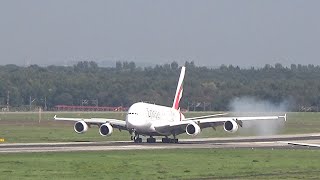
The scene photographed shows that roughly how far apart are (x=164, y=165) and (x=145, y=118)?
29.7m

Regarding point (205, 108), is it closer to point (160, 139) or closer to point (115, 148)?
point (160, 139)

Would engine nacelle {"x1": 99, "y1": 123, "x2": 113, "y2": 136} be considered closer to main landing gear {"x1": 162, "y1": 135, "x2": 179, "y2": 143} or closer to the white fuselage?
the white fuselage

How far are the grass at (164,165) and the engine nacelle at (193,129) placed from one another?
15934 millimetres

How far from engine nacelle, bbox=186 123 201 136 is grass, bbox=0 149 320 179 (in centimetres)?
1593

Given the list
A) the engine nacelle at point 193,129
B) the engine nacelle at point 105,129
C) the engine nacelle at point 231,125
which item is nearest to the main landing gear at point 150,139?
the engine nacelle at point 193,129

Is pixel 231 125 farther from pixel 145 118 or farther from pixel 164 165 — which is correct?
pixel 164 165

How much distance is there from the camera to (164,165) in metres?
57.9

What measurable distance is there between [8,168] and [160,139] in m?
44.2

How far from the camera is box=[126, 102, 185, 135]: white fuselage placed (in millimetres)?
87062

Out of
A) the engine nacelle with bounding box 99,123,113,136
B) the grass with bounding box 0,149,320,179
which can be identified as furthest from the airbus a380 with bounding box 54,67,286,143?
the grass with bounding box 0,149,320,179

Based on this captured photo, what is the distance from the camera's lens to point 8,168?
54.5 metres

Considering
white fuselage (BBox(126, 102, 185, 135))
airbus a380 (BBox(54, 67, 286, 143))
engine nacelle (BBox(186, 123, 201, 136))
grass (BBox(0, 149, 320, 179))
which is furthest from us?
engine nacelle (BBox(186, 123, 201, 136))

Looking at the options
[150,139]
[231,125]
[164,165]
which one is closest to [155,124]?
[150,139]

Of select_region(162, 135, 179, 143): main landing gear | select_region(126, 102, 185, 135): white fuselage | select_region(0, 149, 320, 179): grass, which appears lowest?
select_region(0, 149, 320, 179): grass
